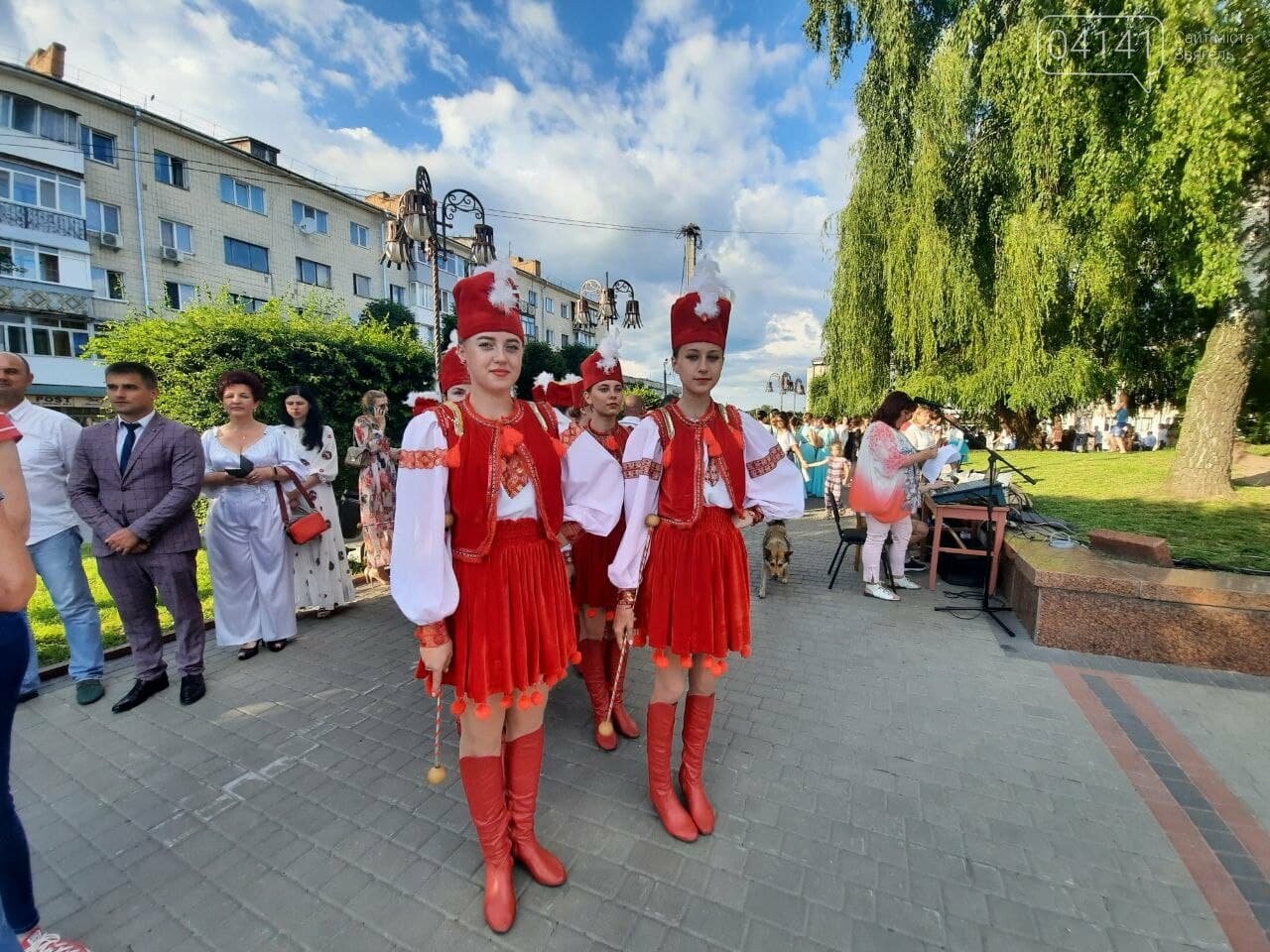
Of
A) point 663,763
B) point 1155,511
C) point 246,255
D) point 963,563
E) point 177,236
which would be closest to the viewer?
point 663,763

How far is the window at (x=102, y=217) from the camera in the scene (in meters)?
20.1

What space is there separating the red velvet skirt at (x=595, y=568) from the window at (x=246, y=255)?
28189 millimetres

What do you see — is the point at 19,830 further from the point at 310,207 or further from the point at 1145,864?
the point at 310,207

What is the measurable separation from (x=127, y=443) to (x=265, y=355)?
573cm

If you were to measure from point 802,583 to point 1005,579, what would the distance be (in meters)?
2.01

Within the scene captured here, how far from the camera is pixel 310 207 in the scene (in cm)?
2688

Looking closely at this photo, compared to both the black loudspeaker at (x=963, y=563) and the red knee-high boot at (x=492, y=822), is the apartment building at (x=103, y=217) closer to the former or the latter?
the black loudspeaker at (x=963, y=563)

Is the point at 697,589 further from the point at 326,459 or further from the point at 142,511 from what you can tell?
the point at 326,459

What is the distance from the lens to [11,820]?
183 cm

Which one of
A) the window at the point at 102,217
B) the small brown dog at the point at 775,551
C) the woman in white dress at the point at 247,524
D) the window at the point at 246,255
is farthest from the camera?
the window at the point at 246,255

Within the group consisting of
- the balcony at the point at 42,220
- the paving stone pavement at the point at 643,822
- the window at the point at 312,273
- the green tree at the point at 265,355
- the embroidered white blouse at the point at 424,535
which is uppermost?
the window at the point at 312,273

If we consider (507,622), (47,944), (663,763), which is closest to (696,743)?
(663,763)

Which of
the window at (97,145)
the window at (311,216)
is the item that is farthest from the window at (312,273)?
the window at (97,145)

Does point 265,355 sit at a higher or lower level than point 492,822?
higher
